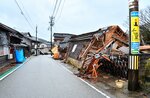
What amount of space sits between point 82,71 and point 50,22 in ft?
178

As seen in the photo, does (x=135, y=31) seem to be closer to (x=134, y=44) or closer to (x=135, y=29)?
(x=135, y=29)

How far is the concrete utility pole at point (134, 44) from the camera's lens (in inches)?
339

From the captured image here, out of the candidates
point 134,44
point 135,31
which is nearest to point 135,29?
point 135,31

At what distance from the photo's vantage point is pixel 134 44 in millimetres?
8734

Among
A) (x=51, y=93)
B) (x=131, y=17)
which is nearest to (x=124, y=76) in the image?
(x=131, y=17)

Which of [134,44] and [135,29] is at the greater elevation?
[135,29]

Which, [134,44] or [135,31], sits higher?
[135,31]

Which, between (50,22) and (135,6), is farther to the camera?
(50,22)

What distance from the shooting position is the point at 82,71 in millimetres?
14719

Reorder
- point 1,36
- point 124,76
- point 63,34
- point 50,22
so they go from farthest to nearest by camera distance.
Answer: point 63,34
point 50,22
point 1,36
point 124,76

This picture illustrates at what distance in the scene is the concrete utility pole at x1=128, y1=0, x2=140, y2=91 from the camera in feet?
28.2

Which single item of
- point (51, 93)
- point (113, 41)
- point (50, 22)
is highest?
point (50, 22)

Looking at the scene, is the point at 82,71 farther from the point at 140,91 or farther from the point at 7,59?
the point at 7,59

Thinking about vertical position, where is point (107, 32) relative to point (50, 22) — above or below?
below
